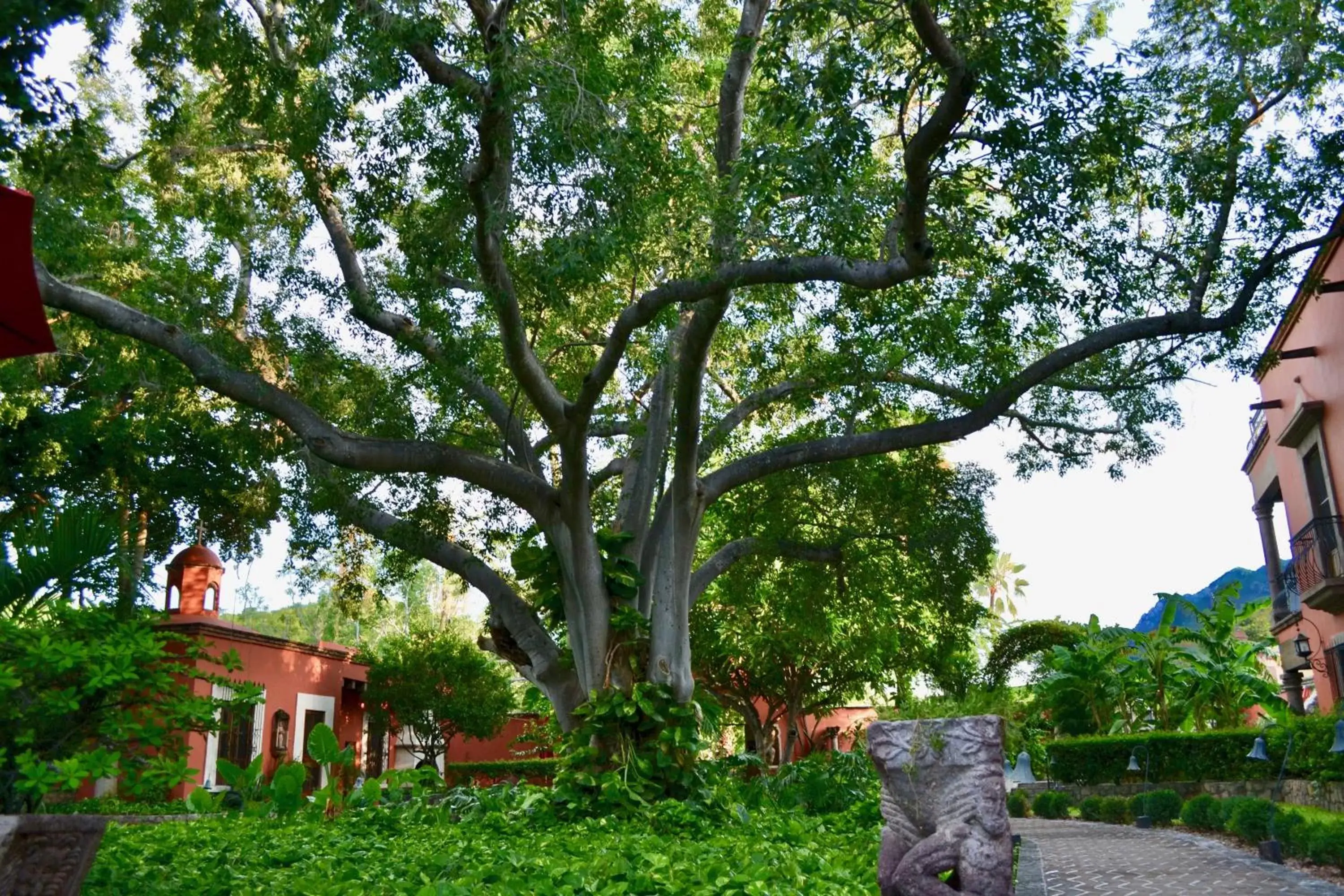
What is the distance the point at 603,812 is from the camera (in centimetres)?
1054

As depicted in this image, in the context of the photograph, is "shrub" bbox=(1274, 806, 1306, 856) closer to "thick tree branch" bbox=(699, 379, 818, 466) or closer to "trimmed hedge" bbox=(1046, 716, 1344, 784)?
"trimmed hedge" bbox=(1046, 716, 1344, 784)

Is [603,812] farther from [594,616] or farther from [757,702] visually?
[757,702]

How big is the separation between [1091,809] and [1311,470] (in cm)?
678

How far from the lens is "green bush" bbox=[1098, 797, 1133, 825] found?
600 inches

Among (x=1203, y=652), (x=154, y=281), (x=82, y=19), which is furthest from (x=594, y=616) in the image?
(x=1203, y=652)

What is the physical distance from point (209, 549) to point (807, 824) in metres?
13.3

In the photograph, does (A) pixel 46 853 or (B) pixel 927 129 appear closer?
(A) pixel 46 853

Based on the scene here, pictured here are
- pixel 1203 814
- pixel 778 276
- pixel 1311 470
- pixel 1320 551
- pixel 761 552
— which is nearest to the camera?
pixel 778 276

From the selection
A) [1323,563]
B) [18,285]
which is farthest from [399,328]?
[1323,563]

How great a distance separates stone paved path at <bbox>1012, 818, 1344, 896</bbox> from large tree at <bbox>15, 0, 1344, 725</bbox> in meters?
4.33

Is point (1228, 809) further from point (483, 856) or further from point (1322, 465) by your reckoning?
point (483, 856)

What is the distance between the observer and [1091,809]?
1611 cm

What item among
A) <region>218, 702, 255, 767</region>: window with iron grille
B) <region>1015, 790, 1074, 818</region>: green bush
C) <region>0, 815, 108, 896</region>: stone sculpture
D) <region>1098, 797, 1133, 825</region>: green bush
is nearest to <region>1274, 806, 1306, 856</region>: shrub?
<region>1098, 797, 1133, 825</region>: green bush

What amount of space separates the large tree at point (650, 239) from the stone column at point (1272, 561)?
10045 millimetres
